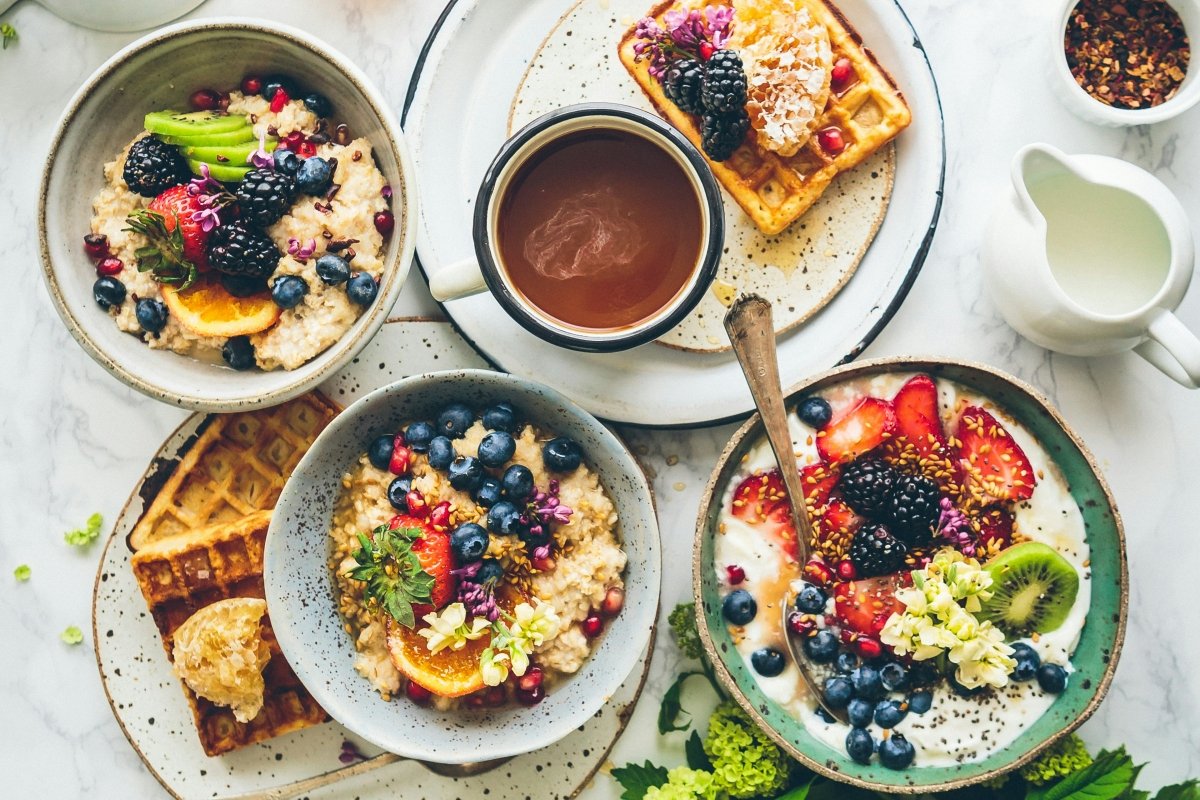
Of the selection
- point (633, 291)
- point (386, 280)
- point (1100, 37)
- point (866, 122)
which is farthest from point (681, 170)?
point (1100, 37)

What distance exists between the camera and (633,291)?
2.23m

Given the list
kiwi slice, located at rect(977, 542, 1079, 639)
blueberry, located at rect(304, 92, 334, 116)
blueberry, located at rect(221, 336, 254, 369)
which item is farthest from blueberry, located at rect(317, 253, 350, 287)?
kiwi slice, located at rect(977, 542, 1079, 639)

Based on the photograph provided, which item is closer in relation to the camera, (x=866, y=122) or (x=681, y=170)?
(x=681, y=170)

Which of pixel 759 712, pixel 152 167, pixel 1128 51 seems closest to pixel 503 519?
pixel 759 712

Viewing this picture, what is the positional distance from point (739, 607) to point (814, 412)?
48 centimetres

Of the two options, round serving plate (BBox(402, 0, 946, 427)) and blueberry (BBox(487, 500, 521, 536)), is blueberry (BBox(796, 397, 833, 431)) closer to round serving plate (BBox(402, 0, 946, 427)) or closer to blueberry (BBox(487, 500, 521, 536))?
round serving plate (BBox(402, 0, 946, 427))

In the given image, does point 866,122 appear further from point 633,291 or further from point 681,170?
point 633,291

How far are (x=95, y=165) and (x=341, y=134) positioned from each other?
1.76 feet

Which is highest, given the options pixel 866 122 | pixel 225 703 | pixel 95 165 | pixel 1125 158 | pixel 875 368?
pixel 95 165

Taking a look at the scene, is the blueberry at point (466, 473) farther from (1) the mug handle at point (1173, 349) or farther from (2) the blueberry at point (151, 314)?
(1) the mug handle at point (1173, 349)

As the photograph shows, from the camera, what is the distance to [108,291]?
2160 mm

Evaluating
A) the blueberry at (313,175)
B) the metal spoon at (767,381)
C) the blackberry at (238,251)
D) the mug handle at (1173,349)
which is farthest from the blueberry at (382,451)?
the mug handle at (1173,349)

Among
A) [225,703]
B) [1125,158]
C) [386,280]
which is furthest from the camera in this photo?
[1125,158]

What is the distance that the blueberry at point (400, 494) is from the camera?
2242 millimetres
